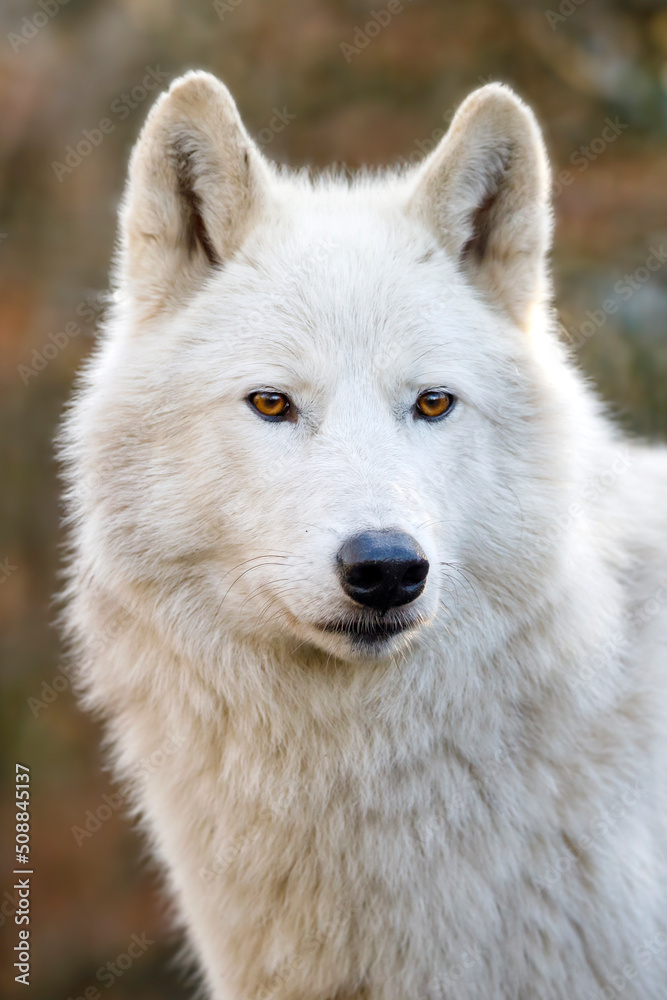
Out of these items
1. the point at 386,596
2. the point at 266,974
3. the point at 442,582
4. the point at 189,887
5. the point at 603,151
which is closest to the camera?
the point at 386,596

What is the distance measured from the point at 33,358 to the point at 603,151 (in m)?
5.60

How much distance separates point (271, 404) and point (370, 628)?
812 millimetres

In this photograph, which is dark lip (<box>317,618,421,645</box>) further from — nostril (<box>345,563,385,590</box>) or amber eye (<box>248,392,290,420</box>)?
amber eye (<box>248,392,290,420</box>)

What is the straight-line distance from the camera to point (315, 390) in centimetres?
286

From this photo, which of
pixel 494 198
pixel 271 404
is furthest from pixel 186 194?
pixel 494 198

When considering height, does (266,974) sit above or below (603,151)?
below

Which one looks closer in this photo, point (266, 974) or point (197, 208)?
point (266, 974)

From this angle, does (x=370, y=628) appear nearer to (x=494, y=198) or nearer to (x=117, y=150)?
(x=494, y=198)

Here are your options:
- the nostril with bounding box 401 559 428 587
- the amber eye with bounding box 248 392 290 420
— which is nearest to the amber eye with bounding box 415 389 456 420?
the amber eye with bounding box 248 392 290 420

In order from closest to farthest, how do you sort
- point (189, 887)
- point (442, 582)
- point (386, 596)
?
point (386, 596), point (442, 582), point (189, 887)

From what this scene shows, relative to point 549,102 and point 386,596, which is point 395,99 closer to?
point 549,102

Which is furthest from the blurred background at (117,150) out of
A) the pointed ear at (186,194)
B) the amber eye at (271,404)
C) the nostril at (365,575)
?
the nostril at (365,575)

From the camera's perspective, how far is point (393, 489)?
2604mm

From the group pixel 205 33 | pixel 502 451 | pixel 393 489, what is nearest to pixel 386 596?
pixel 393 489
